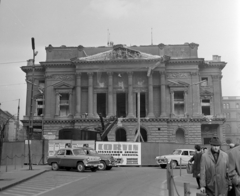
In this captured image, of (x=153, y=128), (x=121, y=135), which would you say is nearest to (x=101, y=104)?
(x=121, y=135)

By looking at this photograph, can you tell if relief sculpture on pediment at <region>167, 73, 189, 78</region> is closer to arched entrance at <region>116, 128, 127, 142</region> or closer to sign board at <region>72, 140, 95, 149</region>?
arched entrance at <region>116, 128, 127, 142</region>

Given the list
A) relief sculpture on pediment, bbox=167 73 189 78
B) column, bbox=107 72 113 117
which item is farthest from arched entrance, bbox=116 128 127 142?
relief sculpture on pediment, bbox=167 73 189 78

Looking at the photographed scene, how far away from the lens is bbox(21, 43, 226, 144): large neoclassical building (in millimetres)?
56281

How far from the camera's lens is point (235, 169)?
7656 mm

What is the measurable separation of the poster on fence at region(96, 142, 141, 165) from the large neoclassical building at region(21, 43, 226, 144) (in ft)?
77.6

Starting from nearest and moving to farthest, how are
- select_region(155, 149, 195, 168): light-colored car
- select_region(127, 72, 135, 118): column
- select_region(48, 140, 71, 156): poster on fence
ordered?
select_region(155, 149, 195, 168): light-colored car
select_region(48, 140, 71, 156): poster on fence
select_region(127, 72, 135, 118): column

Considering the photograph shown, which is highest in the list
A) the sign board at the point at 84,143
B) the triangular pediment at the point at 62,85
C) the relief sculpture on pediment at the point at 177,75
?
the relief sculpture on pediment at the point at 177,75

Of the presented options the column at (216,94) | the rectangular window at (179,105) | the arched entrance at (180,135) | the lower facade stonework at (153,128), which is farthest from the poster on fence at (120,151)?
the column at (216,94)

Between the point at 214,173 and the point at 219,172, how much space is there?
4.3 inches

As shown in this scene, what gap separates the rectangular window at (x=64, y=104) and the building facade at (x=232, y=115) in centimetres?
5687

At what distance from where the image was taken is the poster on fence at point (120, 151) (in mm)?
30922

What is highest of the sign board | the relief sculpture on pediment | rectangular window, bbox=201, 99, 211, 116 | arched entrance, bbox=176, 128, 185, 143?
the relief sculpture on pediment

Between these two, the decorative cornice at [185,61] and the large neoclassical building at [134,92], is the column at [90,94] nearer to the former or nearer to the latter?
the large neoclassical building at [134,92]

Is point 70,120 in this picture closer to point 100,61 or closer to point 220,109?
point 100,61
